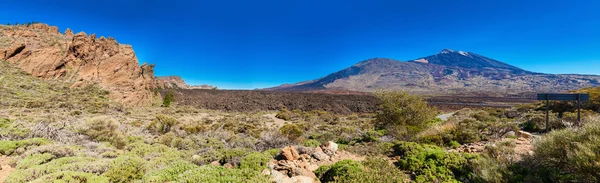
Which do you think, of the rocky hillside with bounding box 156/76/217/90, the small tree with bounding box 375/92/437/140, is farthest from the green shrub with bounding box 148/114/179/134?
the rocky hillside with bounding box 156/76/217/90

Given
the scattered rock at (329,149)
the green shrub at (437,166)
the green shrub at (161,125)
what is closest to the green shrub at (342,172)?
the green shrub at (437,166)

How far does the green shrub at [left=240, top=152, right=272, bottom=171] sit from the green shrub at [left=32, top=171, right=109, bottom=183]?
2577mm

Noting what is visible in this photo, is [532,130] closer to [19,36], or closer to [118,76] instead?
[118,76]

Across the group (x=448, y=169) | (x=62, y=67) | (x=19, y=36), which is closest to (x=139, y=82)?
(x=62, y=67)

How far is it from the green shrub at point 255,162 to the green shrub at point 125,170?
2081 mm

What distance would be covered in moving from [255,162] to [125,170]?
2.61 m

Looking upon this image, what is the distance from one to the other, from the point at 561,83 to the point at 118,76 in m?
218

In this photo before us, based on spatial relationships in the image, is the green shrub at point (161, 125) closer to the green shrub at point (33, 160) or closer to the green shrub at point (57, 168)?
the green shrub at point (33, 160)

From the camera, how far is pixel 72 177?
13.1ft

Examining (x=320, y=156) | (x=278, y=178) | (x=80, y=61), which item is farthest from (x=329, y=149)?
(x=80, y=61)

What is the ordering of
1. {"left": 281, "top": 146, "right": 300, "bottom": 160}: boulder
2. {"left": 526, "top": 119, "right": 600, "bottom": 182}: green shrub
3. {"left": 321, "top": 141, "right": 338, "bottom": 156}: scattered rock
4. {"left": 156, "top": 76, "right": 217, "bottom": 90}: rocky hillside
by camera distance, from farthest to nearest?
1. {"left": 156, "top": 76, "right": 217, "bottom": 90}: rocky hillside
2. {"left": 321, "top": 141, "right": 338, "bottom": 156}: scattered rock
3. {"left": 281, "top": 146, "right": 300, "bottom": 160}: boulder
4. {"left": 526, "top": 119, "right": 600, "bottom": 182}: green shrub

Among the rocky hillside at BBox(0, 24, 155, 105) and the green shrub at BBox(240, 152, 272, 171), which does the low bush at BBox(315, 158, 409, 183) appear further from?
the rocky hillside at BBox(0, 24, 155, 105)

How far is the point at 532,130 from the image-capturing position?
9906 mm

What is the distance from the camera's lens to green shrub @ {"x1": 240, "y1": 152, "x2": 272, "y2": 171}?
17.6ft
